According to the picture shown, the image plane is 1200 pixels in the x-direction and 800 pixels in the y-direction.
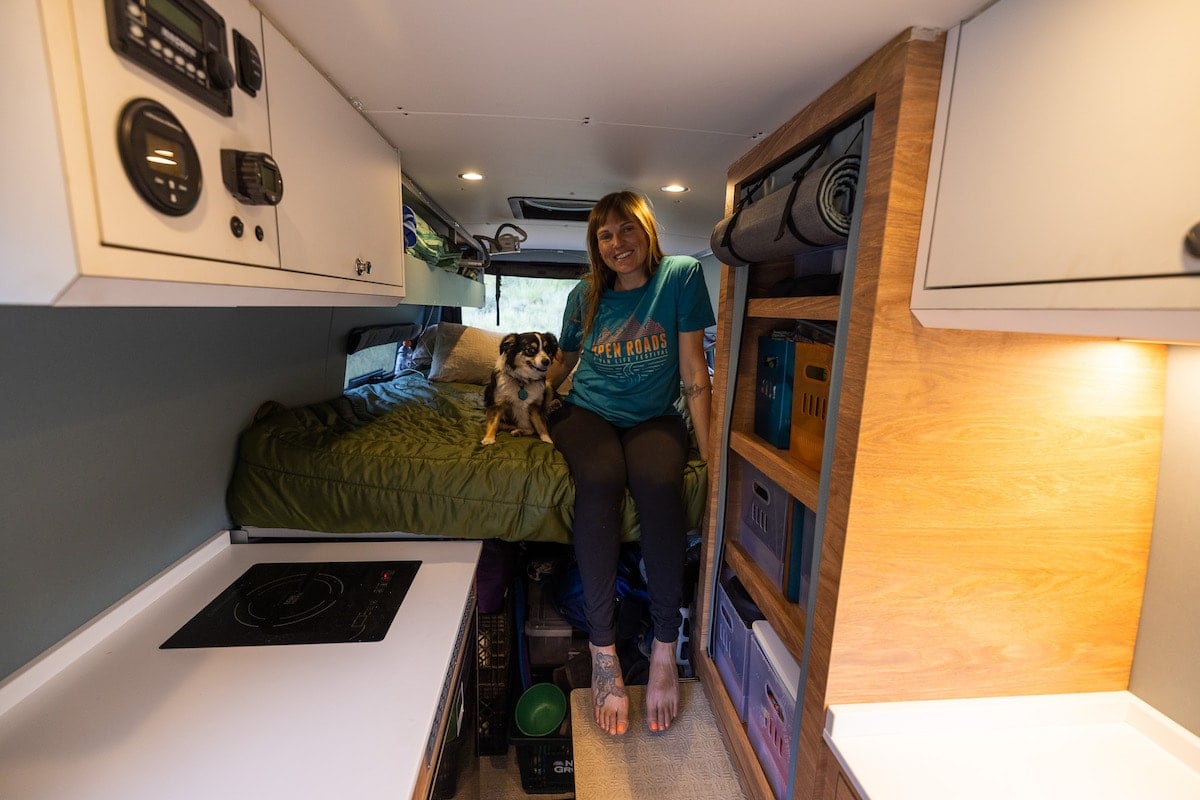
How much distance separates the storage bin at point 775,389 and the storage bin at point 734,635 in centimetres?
46

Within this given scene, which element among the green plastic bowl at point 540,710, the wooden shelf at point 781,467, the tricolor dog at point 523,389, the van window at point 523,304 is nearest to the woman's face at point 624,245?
the tricolor dog at point 523,389

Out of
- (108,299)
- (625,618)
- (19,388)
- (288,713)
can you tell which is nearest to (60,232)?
(108,299)

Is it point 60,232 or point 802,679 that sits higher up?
point 60,232

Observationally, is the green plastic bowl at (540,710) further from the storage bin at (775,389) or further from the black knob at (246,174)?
the black knob at (246,174)

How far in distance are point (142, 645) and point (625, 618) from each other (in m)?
1.35

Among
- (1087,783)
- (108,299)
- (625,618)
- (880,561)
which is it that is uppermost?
(108,299)

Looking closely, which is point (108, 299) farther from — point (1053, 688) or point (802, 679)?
point (1053, 688)

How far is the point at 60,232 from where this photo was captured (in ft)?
1.54

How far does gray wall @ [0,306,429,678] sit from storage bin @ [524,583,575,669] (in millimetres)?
1075

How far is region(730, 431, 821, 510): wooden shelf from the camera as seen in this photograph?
1.02 meters

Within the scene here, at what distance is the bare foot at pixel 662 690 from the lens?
143cm

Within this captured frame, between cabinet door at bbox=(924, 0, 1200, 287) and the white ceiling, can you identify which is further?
the white ceiling

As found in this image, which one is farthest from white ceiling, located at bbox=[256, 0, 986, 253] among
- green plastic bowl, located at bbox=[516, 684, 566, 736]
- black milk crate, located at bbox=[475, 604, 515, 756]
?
green plastic bowl, located at bbox=[516, 684, 566, 736]

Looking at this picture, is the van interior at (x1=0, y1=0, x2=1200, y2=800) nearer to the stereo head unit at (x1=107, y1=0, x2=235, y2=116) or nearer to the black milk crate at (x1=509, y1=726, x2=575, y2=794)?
the stereo head unit at (x1=107, y1=0, x2=235, y2=116)
